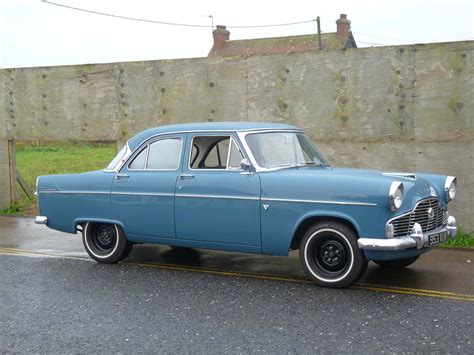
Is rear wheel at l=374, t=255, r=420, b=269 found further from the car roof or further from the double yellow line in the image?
the car roof

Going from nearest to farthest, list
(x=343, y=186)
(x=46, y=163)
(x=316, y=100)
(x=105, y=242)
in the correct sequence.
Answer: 1. (x=343, y=186)
2. (x=105, y=242)
3. (x=316, y=100)
4. (x=46, y=163)

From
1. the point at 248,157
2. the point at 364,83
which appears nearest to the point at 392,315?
the point at 248,157

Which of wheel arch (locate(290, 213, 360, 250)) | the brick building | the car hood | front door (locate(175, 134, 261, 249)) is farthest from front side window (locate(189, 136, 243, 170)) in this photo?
the brick building

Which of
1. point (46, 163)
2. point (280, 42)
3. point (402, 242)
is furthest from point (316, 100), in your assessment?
point (280, 42)

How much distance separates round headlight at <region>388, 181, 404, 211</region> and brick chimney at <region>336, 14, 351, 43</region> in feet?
127

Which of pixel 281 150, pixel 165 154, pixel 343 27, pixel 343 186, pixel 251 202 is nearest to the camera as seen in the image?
pixel 343 186

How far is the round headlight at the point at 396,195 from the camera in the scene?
5.93m

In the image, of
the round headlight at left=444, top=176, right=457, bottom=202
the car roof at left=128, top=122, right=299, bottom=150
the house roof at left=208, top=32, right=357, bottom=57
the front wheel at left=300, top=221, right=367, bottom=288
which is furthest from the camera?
the house roof at left=208, top=32, right=357, bottom=57

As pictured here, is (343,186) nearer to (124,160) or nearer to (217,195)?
(217,195)

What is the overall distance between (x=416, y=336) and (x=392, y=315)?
0.54m

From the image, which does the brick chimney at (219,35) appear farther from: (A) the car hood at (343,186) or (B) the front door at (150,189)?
(A) the car hood at (343,186)

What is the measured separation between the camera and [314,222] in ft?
21.2

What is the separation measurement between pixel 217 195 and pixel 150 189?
917mm

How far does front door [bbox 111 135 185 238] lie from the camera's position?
7.30 m
